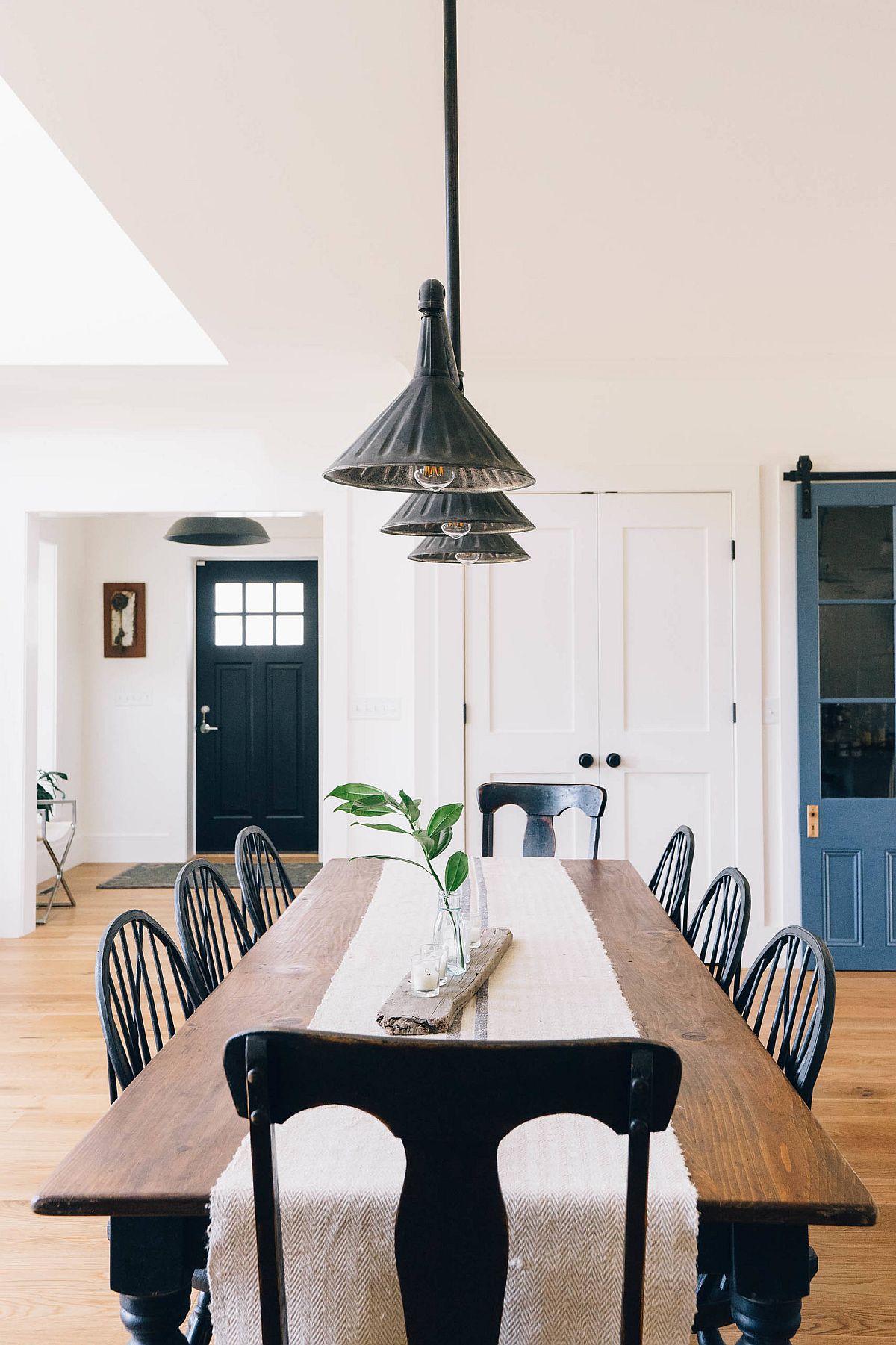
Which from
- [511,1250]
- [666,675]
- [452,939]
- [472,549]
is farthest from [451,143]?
[666,675]

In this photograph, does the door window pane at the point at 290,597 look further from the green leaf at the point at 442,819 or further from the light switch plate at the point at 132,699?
the green leaf at the point at 442,819

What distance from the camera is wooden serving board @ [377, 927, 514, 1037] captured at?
63.4 inches

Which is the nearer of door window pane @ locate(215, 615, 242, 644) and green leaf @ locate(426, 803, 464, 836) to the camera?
green leaf @ locate(426, 803, 464, 836)

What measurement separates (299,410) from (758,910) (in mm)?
3209

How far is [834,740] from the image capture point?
455 cm

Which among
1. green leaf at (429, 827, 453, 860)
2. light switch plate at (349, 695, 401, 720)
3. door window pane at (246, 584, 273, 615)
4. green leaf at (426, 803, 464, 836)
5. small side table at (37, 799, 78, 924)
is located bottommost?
small side table at (37, 799, 78, 924)

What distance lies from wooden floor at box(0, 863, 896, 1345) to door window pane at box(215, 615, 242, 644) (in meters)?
2.88

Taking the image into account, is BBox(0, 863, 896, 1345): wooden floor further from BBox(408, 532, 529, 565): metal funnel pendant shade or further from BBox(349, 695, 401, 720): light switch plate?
BBox(408, 532, 529, 565): metal funnel pendant shade

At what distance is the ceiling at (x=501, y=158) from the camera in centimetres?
212

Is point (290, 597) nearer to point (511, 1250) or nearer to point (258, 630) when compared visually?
point (258, 630)

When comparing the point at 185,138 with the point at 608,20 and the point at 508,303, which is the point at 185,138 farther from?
the point at 508,303

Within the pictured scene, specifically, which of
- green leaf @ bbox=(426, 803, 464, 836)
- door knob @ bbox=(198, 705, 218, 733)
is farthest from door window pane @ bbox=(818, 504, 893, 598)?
door knob @ bbox=(198, 705, 218, 733)

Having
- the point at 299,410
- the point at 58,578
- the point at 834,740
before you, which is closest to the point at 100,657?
the point at 58,578

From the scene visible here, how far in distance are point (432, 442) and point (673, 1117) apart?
1.01 meters
